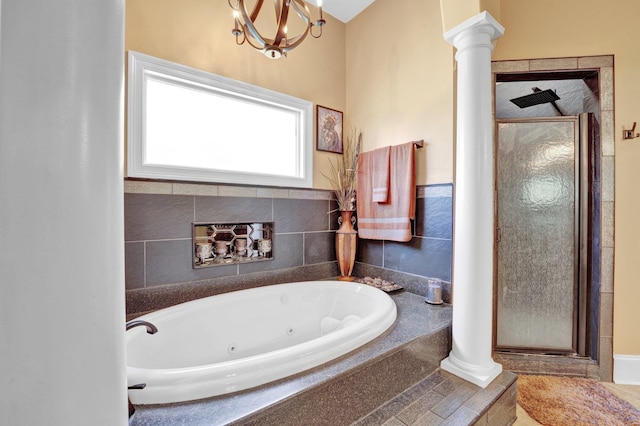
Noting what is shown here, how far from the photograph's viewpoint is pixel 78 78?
1.33 ft

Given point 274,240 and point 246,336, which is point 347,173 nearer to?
point 274,240

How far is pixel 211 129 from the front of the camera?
205 centimetres

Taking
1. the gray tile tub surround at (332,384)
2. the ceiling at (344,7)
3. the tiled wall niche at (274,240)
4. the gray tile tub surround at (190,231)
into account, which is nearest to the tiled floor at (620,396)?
the gray tile tub surround at (332,384)

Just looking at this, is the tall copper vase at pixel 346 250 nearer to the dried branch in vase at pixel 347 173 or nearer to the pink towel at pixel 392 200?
the pink towel at pixel 392 200

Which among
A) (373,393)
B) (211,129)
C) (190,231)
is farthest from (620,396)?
(211,129)

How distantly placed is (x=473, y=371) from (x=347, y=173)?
69.7 inches

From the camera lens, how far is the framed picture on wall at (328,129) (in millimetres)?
2521

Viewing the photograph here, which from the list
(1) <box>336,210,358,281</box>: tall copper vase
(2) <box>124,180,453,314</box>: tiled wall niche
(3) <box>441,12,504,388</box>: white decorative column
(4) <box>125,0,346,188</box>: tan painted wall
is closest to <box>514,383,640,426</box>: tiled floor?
(3) <box>441,12,504,388</box>: white decorative column

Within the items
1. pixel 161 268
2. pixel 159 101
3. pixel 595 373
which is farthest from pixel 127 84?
pixel 595 373

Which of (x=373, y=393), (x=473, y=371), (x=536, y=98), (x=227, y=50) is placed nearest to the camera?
(x=373, y=393)

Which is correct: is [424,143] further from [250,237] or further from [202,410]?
[202,410]

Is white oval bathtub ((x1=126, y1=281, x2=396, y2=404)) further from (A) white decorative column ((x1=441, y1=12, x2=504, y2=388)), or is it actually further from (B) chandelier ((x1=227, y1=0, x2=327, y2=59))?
(B) chandelier ((x1=227, y1=0, x2=327, y2=59))

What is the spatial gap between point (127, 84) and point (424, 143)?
1.98 metres

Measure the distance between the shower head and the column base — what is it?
7.16 ft
